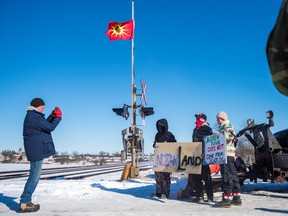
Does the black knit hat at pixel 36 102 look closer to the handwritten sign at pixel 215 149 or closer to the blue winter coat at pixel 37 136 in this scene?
the blue winter coat at pixel 37 136

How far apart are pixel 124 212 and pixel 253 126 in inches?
167

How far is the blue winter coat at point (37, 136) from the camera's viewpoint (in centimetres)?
515

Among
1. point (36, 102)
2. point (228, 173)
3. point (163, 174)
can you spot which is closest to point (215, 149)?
point (228, 173)

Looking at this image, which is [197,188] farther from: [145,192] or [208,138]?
[145,192]

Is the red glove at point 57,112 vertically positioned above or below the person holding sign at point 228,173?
above

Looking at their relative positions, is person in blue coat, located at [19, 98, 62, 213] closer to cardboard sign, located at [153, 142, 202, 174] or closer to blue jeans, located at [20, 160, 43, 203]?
blue jeans, located at [20, 160, 43, 203]

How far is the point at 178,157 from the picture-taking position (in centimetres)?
645

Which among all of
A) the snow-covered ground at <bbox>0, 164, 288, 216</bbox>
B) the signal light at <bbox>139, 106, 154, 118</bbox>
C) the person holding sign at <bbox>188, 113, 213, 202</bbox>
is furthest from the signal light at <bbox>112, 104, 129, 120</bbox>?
the person holding sign at <bbox>188, 113, 213, 202</bbox>

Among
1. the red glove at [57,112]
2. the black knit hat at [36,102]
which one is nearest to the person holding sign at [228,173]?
the red glove at [57,112]

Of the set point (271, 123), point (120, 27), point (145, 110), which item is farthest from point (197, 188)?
point (120, 27)

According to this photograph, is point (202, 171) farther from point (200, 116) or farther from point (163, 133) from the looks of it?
point (163, 133)

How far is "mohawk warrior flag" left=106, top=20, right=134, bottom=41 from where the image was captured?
14427 millimetres

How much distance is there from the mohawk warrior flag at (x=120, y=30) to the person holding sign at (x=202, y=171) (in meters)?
8.79

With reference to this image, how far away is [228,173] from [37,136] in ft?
11.7
